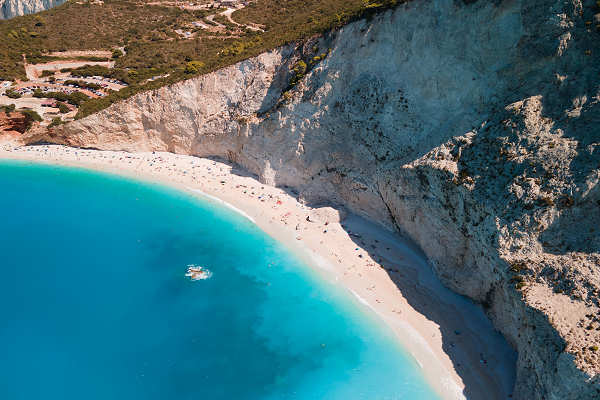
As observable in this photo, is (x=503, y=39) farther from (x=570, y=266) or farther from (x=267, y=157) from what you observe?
(x=267, y=157)

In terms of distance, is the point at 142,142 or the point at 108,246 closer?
the point at 108,246

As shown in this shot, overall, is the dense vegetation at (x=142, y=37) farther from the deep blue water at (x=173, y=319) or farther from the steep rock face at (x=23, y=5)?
the steep rock face at (x=23, y=5)

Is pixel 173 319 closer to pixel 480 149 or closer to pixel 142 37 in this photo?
pixel 480 149

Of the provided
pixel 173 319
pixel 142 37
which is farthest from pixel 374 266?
pixel 142 37

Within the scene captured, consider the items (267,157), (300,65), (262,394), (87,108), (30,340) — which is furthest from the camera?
(87,108)

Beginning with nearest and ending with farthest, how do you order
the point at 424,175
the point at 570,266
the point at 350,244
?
the point at 570,266 → the point at 424,175 → the point at 350,244

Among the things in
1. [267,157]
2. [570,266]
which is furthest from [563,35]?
[267,157]

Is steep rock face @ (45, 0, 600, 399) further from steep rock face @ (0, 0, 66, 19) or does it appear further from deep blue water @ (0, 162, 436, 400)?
steep rock face @ (0, 0, 66, 19)
